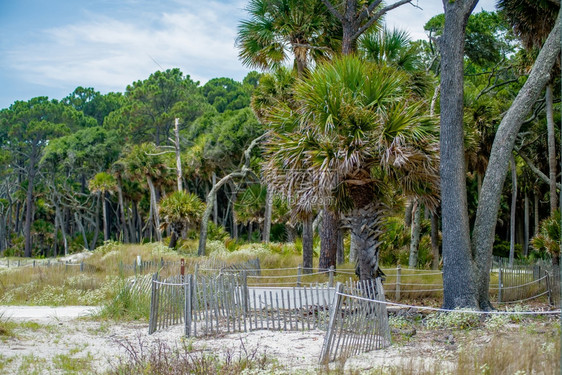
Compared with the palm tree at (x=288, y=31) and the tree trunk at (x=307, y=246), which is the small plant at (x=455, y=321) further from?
the palm tree at (x=288, y=31)

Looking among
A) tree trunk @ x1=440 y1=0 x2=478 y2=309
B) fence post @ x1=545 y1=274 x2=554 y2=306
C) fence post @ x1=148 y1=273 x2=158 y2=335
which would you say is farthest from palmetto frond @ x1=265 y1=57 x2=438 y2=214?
fence post @ x1=545 y1=274 x2=554 y2=306

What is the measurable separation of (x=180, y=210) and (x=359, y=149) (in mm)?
19834

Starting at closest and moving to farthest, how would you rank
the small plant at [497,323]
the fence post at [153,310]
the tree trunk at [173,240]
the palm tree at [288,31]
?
1. the small plant at [497,323]
2. the fence post at [153,310]
3. the palm tree at [288,31]
4. the tree trunk at [173,240]

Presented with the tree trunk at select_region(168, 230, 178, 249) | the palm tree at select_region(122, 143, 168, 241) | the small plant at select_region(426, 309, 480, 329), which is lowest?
the small plant at select_region(426, 309, 480, 329)

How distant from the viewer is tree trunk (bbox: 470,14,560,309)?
473 inches

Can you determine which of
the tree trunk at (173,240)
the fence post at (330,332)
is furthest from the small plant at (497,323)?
the tree trunk at (173,240)

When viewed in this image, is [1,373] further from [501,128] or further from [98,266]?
[98,266]

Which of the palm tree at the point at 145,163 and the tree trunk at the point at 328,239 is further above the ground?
the palm tree at the point at 145,163

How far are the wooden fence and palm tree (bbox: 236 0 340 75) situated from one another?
12016 millimetres

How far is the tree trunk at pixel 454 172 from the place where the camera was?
39.5 feet

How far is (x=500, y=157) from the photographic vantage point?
1213cm

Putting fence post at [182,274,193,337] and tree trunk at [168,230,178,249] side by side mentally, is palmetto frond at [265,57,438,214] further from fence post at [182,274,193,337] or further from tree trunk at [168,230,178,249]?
tree trunk at [168,230,178,249]

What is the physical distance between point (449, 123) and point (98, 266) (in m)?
17.1

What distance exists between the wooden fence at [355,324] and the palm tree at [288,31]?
12.0 m
